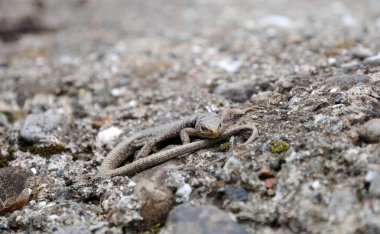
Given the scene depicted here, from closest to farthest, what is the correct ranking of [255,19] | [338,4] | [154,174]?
[154,174] < [255,19] < [338,4]

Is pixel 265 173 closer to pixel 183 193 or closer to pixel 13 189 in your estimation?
pixel 183 193

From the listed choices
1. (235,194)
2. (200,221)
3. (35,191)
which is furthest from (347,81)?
(35,191)

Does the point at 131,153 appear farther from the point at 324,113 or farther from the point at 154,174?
the point at 324,113

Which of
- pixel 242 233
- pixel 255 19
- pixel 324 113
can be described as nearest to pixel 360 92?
pixel 324 113

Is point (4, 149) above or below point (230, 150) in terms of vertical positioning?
below

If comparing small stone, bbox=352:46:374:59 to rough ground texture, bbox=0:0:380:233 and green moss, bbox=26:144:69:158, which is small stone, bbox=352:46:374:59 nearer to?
rough ground texture, bbox=0:0:380:233

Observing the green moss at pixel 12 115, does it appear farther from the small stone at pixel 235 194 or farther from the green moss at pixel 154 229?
the small stone at pixel 235 194
